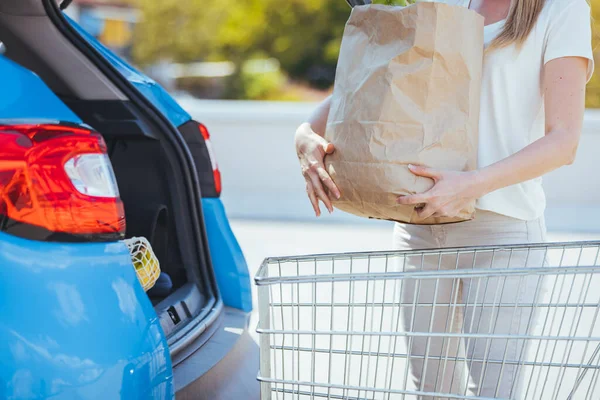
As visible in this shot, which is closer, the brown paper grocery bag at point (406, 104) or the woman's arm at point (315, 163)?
the brown paper grocery bag at point (406, 104)

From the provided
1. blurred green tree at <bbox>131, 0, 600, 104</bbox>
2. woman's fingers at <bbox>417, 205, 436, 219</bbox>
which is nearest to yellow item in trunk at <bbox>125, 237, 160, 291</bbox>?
woman's fingers at <bbox>417, 205, 436, 219</bbox>

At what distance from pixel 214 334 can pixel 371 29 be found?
1.15 m

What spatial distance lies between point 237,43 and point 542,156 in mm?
24090

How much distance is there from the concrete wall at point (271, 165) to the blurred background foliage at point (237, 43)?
14.0 m

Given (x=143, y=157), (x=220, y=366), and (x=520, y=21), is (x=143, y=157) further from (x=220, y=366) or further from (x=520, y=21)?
(x=520, y=21)

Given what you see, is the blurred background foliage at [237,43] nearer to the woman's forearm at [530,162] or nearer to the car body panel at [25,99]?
the car body panel at [25,99]

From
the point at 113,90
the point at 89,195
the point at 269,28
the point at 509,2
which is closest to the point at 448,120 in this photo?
the point at 509,2

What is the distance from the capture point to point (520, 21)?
1820mm

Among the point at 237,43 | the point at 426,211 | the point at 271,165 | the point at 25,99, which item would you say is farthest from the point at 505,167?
the point at 237,43

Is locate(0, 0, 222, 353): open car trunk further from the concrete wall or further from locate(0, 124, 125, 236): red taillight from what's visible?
the concrete wall

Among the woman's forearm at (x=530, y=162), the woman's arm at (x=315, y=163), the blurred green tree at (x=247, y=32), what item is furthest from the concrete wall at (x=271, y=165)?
the blurred green tree at (x=247, y=32)

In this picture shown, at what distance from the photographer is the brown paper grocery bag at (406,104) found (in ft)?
5.40

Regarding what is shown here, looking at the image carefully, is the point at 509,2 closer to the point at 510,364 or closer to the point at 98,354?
the point at 510,364

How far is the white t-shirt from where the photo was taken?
1.79m
